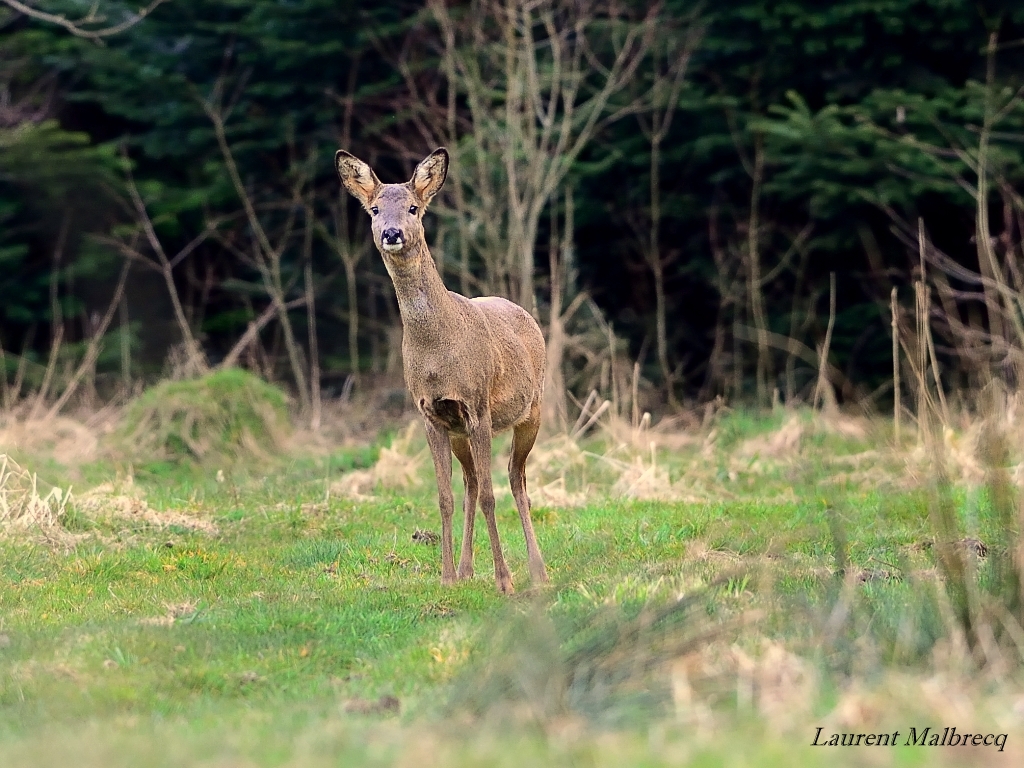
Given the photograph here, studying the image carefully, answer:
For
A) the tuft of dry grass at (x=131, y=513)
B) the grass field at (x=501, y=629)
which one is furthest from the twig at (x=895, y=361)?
the tuft of dry grass at (x=131, y=513)

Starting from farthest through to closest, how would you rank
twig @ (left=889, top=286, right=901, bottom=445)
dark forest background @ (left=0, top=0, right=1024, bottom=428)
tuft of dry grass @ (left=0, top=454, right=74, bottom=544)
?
dark forest background @ (left=0, top=0, right=1024, bottom=428) < tuft of dry grass @ (left=0, top=454, right=74, bottom=544) < twig @ (left=889, top=286, right=901, bottom=445)

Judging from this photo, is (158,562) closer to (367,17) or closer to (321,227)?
(321,227)

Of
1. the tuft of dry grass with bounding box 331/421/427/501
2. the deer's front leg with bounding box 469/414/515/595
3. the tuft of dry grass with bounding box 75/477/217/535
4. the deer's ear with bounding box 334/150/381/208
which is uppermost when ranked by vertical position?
the deer's ear with bounding box 334/150/381/208

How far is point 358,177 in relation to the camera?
8.42 m

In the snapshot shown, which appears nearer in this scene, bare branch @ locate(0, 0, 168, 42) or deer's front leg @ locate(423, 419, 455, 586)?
deer's front leg @ locate(423, 419, 455, 586)

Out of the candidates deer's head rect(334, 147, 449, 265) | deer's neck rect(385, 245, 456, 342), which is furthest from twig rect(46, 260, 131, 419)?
deer's neck rect(385, 245, 456, 342)

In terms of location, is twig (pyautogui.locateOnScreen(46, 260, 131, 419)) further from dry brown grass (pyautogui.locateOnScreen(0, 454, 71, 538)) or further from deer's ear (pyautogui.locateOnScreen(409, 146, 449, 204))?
deer's ear (pyautogui.locateOnScreen(409, 146, 449, 204))

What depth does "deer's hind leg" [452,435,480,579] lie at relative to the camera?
8.41 m

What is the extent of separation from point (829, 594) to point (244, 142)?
16960 mm

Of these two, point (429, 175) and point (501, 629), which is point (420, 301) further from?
point (501, 629)

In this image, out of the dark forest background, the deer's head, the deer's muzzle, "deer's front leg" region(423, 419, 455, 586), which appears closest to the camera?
the deer's muzzle

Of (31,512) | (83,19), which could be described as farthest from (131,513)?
(83,19)

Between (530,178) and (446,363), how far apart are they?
30.3ft

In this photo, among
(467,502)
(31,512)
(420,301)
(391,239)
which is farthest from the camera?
(31,512)
